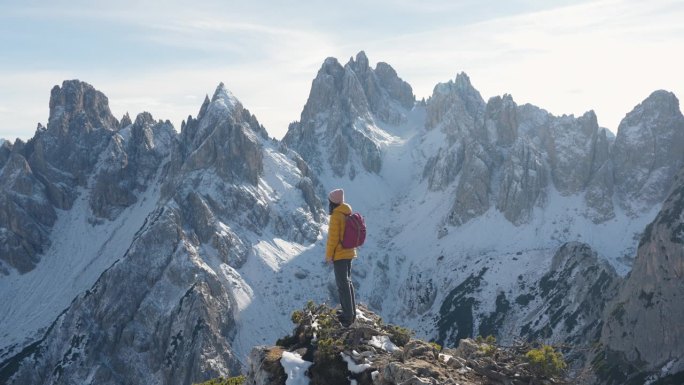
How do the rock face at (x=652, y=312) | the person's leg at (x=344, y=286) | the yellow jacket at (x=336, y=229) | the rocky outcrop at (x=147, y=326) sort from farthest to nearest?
1. the rocky outcrop at (x=147, y=326)
2. the rock face at (x=652, y=312)
3. the person's leg at (x=344, y=286)
4. the yellow jacket at (x=336, y=229)

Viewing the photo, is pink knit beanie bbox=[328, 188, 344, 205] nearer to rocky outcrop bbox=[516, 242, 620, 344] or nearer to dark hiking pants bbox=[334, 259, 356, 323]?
dark hiking pants bbox=[334, 259, 356, 323]

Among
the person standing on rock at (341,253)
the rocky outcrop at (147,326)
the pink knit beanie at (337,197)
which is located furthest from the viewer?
the rocky outcrop at (147,326)

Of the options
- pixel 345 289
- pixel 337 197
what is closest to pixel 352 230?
pixel 337 197

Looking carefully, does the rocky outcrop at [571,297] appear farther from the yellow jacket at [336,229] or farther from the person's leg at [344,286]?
the yellow jacket at [336,229]

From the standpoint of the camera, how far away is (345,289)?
95.9 feet

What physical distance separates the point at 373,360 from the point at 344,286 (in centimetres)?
484

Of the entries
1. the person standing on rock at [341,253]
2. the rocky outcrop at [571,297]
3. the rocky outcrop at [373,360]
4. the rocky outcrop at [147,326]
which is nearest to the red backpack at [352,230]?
the person standing on rock at [341,253]

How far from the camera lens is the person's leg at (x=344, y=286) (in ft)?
95.2

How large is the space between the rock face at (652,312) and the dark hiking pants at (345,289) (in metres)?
84.9

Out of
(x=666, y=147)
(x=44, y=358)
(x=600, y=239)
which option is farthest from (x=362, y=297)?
(x=666, y=147)

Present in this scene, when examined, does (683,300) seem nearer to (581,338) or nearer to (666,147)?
(581,338)

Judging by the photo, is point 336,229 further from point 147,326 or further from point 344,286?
point 147,326

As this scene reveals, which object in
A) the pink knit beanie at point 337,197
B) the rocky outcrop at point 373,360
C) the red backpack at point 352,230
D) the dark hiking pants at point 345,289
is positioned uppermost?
the pink knit beanie at point 337,197

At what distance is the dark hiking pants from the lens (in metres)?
29.0
